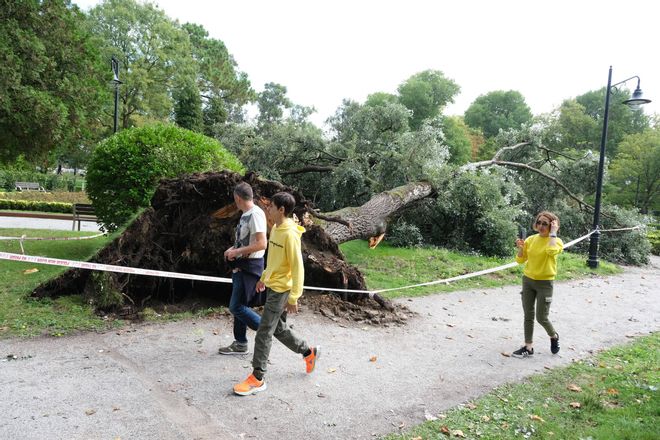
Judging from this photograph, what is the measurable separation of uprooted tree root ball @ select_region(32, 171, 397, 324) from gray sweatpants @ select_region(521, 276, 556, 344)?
1973 millimetres

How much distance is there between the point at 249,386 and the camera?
12.2 ft

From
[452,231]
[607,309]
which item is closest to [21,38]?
[452,231]

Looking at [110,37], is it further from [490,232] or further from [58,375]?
[58,375]

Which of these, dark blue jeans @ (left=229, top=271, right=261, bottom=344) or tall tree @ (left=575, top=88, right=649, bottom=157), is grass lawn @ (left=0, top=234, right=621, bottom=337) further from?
tall tree @ (left=575, top=88, right=649, bottom=157)

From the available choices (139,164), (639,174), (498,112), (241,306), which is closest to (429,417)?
(241,306)

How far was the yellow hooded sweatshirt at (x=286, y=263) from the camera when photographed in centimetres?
374

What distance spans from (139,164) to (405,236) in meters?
7.58

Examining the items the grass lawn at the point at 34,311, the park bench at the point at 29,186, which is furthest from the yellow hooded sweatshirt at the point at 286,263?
the park bench at the point at 29,186

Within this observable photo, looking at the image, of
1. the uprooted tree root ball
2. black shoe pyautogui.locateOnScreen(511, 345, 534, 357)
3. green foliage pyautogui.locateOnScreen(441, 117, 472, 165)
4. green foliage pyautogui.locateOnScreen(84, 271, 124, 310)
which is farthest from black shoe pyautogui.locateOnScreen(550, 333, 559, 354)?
green foliage pyautogui.locateOnScreen(441, 117, 472, 165)

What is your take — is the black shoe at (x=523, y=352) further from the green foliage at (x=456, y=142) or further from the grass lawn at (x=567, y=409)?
the green foliage at (x=456, y=142)

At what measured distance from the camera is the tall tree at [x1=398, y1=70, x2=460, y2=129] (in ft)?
141

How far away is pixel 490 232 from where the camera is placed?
41.0ft

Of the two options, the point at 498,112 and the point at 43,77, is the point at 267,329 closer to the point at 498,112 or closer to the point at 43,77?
the point at 43,77

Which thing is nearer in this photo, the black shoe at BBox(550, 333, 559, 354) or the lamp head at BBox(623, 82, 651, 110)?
the black shoe at BBox(550, 333, 559, 354)
